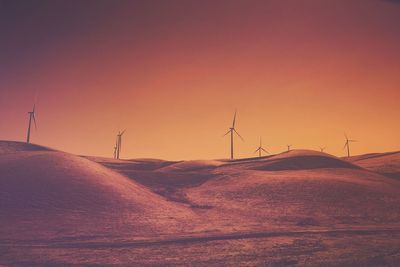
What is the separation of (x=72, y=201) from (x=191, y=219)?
31.6ft

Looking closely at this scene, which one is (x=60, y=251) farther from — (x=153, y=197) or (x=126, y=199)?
(x=153, y=197)

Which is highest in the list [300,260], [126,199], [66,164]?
[66,164]

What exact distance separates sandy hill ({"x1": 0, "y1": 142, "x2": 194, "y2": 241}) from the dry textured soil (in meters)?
0.08

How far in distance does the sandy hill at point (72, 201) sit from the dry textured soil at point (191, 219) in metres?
0.08

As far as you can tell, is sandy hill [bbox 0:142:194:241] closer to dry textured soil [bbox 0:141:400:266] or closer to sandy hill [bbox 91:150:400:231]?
dry textured soil [bbox 0:141:400:266]

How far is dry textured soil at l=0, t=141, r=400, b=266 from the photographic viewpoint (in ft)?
58.5

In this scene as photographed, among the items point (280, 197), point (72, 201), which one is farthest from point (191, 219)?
point (280, 197)

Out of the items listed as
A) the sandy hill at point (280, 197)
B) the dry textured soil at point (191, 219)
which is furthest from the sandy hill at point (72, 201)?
the sandy hill at point (280, 197)

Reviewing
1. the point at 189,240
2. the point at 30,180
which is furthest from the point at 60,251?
the point at 30,180

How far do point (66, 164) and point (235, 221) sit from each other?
73.6 feet

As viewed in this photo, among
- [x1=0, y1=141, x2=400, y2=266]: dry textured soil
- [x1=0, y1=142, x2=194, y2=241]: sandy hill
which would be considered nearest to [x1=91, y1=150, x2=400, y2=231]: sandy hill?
[x1=0, y1=141, x2=400, y2=266]: dry textured soil

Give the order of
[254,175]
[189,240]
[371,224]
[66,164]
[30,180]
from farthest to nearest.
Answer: [254,175] < [66,164] < [30,180] < [371,224] < [189,240]

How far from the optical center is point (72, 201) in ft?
99.7

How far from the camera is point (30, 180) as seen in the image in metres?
35.0
